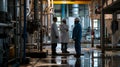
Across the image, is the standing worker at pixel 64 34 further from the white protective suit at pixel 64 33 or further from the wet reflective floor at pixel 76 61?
the wet reflective floor at pixel 76 61

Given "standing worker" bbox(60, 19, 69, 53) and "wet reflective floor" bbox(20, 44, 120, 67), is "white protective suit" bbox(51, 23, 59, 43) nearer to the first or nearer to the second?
"standing worker" bbox(60, 19, 69, 53)

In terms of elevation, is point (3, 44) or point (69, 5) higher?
point (69, 5)

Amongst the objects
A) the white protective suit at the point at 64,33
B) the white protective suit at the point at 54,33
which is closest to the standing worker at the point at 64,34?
the white protective suit at the point at 64,33

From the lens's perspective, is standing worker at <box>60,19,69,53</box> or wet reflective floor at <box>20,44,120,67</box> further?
standing worker at <box>60,19,69,53</box>

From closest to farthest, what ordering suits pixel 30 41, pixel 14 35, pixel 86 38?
1. pixel 14 35
2. pixel 30 41
3. pixel 86 38

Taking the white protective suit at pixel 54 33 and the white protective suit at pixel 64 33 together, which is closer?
the white protective suit at pixel 54 33

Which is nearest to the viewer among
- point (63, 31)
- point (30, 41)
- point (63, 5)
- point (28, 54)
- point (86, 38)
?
point (28, 54)

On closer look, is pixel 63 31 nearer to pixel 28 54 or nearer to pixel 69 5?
pixel 28 54

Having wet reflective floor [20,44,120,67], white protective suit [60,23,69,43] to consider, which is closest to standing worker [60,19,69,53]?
white protective suit [60,23,69,43]

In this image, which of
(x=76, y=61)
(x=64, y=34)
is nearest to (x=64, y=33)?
(x=64, y=34)

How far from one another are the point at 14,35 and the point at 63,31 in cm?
610

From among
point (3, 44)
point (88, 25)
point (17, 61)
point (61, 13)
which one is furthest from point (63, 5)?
point (3, 44)

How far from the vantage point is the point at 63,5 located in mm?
43344

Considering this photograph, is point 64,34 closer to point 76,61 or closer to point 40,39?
point 40,39
